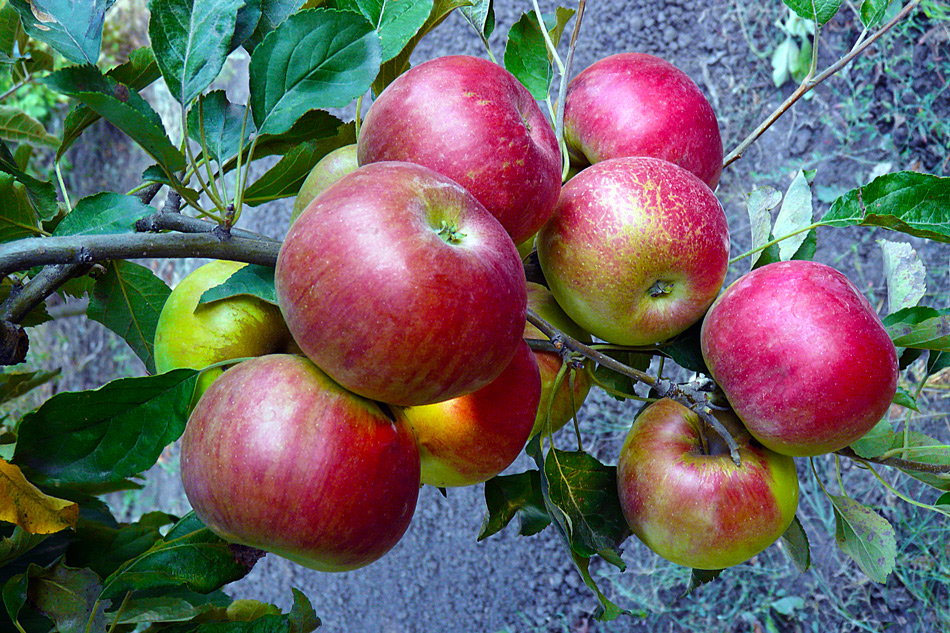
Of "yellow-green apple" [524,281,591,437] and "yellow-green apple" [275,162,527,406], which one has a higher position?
"yellow-green apple" [275,162,527,406]

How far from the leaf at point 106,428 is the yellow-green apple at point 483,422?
220 mm

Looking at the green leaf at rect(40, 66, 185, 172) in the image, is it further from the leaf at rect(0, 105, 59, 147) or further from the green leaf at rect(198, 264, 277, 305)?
the leaf at rect(0, 105, 59, 147)

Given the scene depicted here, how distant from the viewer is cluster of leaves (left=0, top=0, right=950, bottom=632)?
61 cm

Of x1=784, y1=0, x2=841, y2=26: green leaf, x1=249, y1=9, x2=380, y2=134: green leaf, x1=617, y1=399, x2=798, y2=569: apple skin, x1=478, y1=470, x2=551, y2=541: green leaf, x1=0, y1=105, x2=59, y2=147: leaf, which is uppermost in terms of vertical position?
x1=249, y1=9, x2=380, y2=134: green leaf

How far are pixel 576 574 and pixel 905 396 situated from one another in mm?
1498

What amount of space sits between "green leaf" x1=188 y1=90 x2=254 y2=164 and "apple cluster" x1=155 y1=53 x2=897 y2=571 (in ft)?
0.40

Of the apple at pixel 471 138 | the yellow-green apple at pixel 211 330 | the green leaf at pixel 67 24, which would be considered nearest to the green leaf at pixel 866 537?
the apple at pixel 471 138

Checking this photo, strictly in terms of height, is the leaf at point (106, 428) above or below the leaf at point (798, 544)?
above

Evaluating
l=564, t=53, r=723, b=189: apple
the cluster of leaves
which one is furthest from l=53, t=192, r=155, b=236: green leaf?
l=564, t=53, r=723, b=189: apple

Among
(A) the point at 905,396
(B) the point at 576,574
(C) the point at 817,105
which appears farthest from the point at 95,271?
(C) the point at 817,105

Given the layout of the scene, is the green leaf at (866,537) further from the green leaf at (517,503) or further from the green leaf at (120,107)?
the green leaf at (120,107)

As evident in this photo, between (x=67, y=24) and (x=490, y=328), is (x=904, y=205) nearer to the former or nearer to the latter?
(x=490, y=328)

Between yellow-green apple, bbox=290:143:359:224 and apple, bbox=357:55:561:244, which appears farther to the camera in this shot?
yellow-green apple, bbox=290:143:359:224

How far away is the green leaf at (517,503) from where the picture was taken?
0.92m
